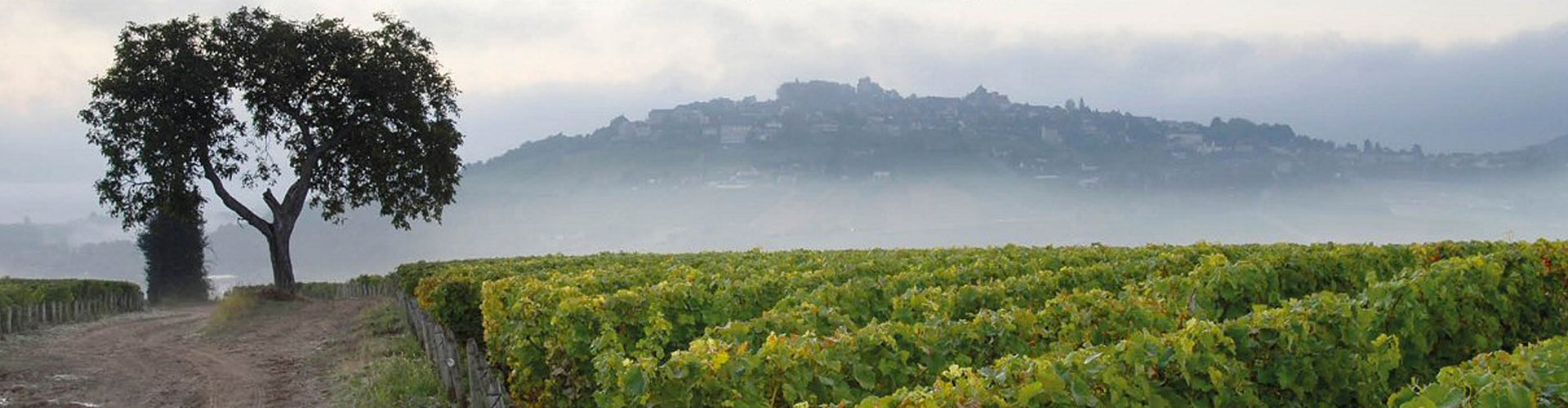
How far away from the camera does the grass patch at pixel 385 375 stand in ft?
46.2

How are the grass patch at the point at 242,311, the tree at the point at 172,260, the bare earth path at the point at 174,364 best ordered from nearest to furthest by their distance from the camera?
the bare earth path at the point at 174,364 < the grass patch at the point at 242,311 < the tree at the point at 172,260

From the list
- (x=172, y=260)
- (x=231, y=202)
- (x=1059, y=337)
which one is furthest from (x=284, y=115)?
(x=1059, y=337)

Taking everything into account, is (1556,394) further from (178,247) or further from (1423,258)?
(178,247)

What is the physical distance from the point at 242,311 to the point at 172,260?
83.6ft

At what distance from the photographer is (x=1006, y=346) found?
26.9 ft

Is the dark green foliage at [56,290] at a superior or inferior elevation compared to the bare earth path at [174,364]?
superior

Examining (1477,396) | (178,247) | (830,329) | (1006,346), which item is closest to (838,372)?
(1006,346)

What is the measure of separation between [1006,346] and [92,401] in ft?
45.9

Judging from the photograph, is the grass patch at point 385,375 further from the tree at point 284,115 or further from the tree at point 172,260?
the tree at point 172,260

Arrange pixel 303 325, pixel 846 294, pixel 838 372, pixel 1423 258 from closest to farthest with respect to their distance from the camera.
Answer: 1. pixel 838 372
2. pixel 846 294
3. pixel 1423 258
4. pixel 303 325

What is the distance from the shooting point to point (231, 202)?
38.4 metres

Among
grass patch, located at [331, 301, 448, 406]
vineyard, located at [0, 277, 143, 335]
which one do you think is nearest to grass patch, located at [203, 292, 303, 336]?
vineyard, located at [0, 277, 143, 335]

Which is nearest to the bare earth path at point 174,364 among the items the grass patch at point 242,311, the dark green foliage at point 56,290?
the grass patch at point 242,311

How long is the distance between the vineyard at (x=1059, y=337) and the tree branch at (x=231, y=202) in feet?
91.2
